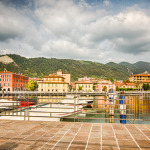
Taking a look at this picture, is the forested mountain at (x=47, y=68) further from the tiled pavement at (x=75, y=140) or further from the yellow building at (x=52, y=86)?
the tiled pavement at (x=75, y=140)

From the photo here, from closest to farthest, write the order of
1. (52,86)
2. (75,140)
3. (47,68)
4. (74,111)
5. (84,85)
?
(75,140)
(74,111)
(52,86)
(84,85)
(47,68)

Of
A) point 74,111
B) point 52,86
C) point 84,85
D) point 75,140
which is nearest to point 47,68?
point 84,85

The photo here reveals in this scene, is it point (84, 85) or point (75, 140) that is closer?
point (75, 140)

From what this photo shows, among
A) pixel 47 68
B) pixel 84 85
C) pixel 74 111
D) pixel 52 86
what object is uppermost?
pixel 47 68

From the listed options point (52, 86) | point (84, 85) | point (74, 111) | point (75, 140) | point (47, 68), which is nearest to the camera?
point (75, 140)

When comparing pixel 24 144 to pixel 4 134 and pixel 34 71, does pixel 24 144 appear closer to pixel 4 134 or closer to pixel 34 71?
pixel 4 134

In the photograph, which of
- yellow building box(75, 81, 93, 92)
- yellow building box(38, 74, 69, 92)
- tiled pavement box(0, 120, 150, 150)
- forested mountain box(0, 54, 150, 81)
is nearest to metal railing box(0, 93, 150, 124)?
tiled pavement box(0, 120, 150, 150)

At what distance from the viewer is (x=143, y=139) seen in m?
3.97

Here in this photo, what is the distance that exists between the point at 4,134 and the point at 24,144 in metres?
1.21

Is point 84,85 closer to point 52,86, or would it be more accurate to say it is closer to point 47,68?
point 52,86

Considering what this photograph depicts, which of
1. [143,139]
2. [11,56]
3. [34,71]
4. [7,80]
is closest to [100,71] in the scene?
[34,71]

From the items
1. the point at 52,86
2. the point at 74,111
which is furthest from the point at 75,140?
the point at 52,86

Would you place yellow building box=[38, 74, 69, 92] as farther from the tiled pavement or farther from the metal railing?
the tiled pavement

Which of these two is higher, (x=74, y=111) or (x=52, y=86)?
(x=74, y=111)
